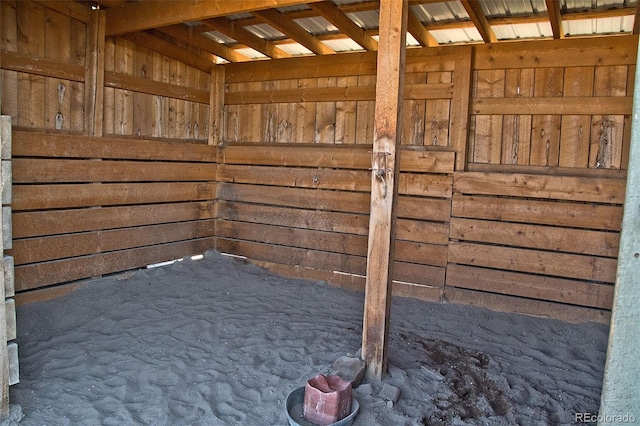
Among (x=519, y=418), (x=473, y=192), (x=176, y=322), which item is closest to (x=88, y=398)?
(x=176, y=322)

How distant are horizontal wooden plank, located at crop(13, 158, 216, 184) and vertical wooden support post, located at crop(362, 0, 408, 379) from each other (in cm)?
314

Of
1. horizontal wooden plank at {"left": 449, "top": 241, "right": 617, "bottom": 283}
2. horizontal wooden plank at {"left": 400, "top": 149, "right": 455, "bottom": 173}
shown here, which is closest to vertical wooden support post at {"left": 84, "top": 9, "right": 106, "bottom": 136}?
horizontal wooden plank at {"left": 400, "top": 149, "right": 455, "bottom": 173}

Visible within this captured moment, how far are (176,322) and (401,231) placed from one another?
248 centimetres

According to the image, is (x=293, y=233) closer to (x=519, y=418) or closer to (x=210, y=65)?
(x=210, y=65)

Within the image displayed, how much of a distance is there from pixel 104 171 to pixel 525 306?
14.3ft

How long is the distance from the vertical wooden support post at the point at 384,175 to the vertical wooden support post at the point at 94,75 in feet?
10.2

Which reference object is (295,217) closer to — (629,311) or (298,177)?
(298,177)

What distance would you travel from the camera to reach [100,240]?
202 inches

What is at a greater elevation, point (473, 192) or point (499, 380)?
point (473, 192)

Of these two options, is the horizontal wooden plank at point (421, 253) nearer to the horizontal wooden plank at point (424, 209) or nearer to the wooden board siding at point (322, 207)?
the wooden board siding at point (322, 207)

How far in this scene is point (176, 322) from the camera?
14.1 feet

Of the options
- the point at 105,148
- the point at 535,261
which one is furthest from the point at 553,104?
the point at 105,148

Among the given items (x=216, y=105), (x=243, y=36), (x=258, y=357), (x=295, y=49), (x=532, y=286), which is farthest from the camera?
(x=216, y=105)

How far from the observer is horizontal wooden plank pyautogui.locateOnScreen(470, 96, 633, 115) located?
4.55 meters
